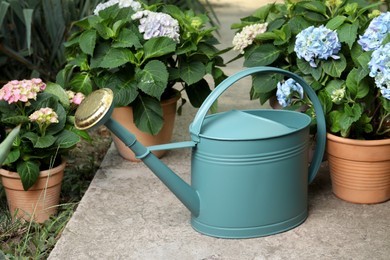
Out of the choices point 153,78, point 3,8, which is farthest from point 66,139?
point 3,8

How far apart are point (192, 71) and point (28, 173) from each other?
84cm

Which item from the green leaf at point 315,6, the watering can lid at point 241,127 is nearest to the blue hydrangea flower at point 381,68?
the watering can lid at point 241,127

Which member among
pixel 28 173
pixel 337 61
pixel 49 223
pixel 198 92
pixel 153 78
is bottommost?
pixel 49 223

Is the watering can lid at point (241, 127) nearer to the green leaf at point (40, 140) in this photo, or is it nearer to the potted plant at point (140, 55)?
the potted plant at point (140, 55)

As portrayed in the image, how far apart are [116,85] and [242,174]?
0.85 metres

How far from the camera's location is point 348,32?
2.90 m

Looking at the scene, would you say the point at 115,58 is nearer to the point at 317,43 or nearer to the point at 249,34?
the point at 249,34

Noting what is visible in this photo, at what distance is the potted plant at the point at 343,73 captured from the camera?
2.81 meters

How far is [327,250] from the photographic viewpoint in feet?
8.55

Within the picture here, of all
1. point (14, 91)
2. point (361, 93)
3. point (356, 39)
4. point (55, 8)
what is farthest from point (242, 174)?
point (55, 8)

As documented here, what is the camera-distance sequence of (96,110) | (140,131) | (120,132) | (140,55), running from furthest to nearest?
(140,131) < (140,55) < (120,132) < (96,110)

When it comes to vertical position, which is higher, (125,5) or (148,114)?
(125,5)

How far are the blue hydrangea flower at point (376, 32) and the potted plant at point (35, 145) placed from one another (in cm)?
112

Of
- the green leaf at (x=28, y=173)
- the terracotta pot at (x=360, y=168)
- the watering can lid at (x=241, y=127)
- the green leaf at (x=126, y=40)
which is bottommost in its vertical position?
the terracotta pot at (x=360, y=168)
